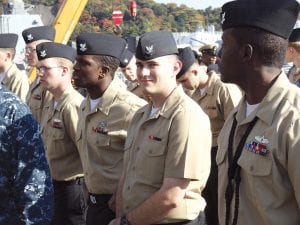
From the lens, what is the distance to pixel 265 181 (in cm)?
237

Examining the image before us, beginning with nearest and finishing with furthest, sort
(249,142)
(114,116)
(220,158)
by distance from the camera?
(249,142), (220,158), (114,116)

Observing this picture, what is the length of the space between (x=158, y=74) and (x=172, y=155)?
59 centimetres

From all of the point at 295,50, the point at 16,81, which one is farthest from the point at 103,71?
the point at 16,81

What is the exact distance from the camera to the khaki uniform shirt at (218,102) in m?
6.07

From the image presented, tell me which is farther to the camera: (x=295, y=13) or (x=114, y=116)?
(x=114, y=116)

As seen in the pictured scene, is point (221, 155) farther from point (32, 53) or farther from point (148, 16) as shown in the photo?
point (148, 16)

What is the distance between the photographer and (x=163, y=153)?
3254 mm

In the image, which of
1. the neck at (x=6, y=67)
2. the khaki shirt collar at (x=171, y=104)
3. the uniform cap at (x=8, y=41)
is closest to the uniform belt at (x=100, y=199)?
the khaki shirt collar at (x=171, y=104)

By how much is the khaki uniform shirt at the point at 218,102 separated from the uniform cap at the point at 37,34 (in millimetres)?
2434

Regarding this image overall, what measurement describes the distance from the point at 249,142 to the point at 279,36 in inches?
18.9

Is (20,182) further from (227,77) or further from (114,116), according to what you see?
(114,116)

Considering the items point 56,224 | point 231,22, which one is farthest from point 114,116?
point 231,22

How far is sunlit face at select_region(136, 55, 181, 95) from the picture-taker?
3.49 m

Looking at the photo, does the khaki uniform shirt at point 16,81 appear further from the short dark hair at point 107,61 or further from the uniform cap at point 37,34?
the short dark hair at point 107,61
